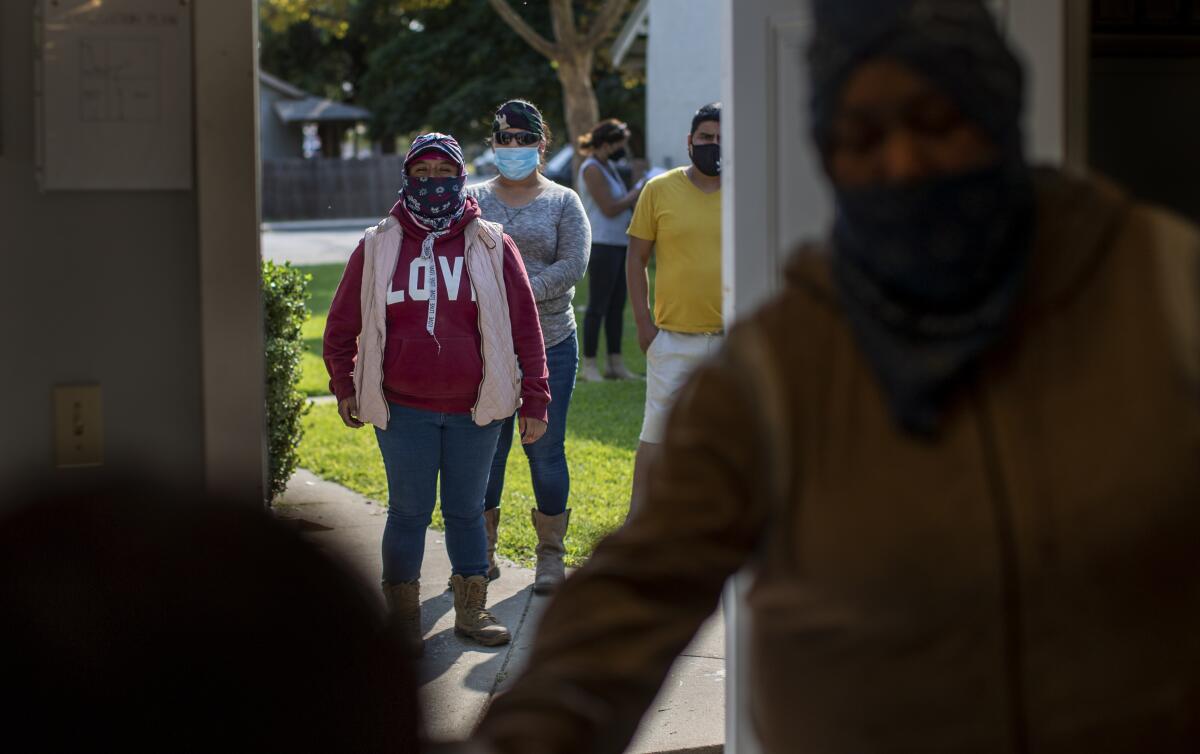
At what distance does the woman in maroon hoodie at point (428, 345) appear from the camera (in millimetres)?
5551

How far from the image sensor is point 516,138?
22.6ft

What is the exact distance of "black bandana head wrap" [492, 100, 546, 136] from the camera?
22.9ft

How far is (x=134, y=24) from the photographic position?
11.4 ft

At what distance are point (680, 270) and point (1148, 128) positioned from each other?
2736 mm

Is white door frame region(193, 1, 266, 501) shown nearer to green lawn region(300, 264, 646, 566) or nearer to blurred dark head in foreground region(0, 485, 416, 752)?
blurred dark head in foreground region(0, 485, 416, 752)

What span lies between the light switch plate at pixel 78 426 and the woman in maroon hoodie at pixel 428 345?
81.1 inches

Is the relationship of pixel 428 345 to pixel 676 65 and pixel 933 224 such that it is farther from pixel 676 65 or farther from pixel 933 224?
pixel 676 65

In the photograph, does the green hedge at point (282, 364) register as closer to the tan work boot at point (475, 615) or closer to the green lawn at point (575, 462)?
the green lawn at point (575, 462)

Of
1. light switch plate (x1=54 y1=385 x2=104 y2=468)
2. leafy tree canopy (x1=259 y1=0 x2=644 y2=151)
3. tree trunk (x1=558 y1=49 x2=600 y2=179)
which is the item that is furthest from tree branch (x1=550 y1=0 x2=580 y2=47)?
light switch plate (x1=54 y1=385 x2=104 y2=468)

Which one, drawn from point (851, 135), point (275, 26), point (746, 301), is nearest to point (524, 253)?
point (746, 301)

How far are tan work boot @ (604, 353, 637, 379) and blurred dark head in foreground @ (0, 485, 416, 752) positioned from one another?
37.2ft

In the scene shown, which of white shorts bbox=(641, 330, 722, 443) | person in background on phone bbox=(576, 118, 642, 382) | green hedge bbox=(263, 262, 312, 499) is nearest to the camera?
white shorts bbox=(641, 330, 722, 443)

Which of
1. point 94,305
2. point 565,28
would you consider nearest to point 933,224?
point 94,305

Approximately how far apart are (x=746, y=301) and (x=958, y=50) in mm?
1881
